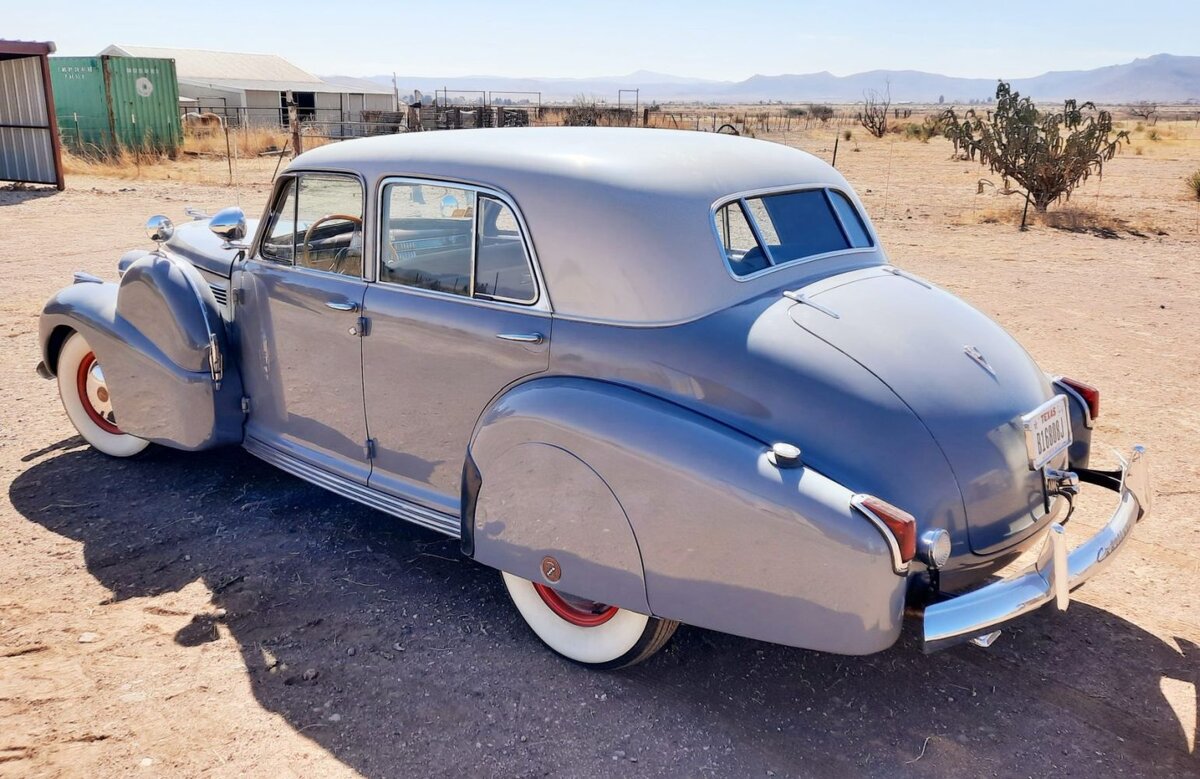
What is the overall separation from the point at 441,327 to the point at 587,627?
46.2 inches

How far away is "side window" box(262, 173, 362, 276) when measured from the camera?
147 inches

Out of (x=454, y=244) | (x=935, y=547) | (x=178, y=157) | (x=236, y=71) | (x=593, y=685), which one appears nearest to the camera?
(x=935, y=547)

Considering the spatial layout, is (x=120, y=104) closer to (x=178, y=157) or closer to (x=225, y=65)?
(x=178, y=157)

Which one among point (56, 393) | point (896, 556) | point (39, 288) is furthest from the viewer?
point (39, 288)

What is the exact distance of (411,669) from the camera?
123 inches

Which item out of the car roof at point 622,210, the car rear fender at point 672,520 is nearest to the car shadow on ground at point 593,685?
the car rear fender at point 672,520

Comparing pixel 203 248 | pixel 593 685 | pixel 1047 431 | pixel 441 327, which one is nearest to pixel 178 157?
pixel 203 248

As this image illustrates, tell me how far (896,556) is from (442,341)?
5.64 feet

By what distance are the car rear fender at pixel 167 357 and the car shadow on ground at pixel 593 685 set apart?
50cm

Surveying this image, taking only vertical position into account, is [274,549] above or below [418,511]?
below

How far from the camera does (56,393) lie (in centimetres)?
588

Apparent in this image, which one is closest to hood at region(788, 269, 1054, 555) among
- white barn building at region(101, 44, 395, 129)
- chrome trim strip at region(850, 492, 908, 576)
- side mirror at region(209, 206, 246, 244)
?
chrome trim strip at region(850, 492, 908, 576)

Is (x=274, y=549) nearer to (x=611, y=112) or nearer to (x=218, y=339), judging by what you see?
(x=218, y=339)

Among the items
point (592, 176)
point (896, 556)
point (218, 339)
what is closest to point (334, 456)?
point (218, 339)
